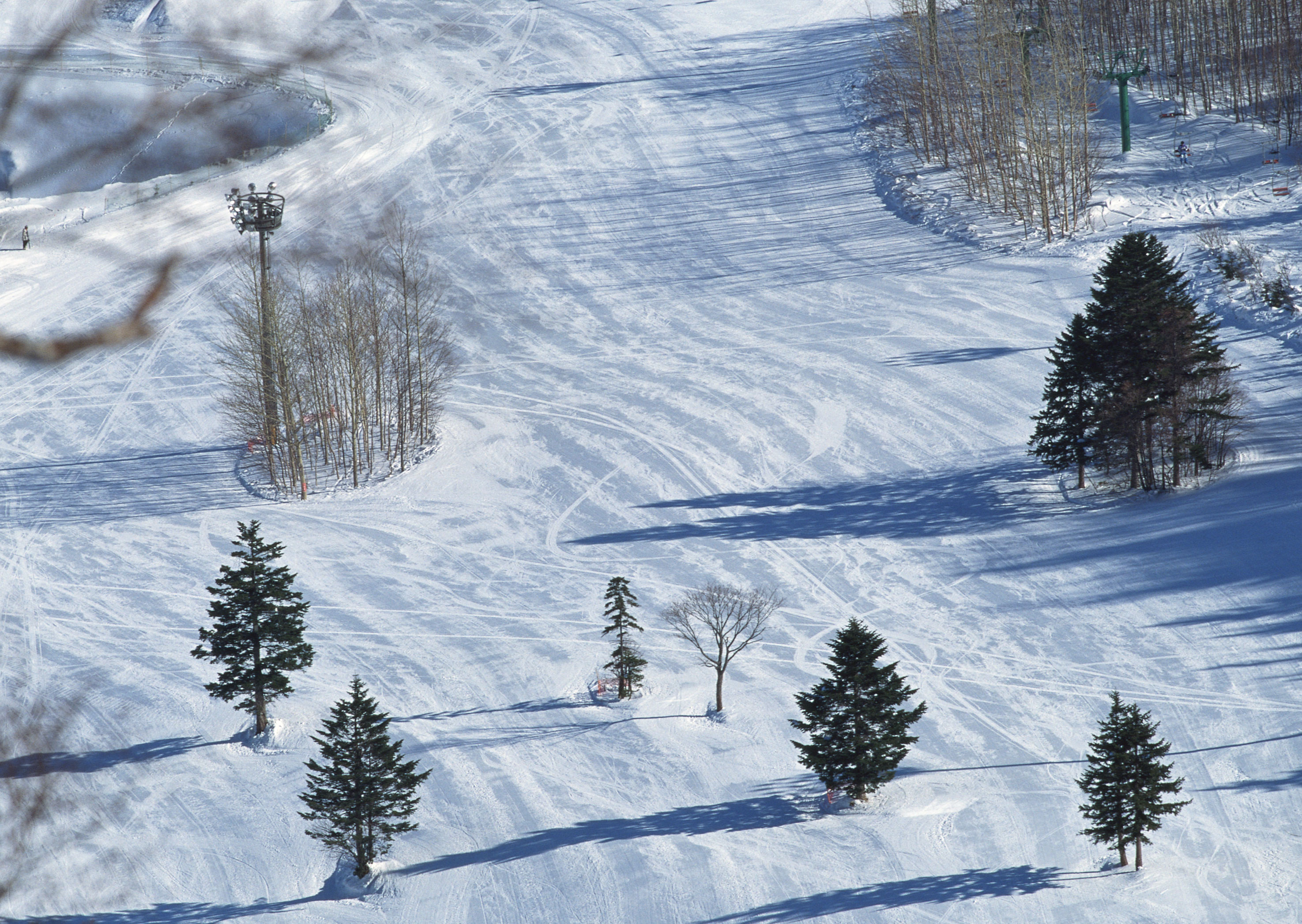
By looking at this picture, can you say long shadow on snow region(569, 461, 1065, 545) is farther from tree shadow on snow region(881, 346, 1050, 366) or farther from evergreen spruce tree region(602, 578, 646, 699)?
tree shadow on snow region(881, 346, 1050, 366)

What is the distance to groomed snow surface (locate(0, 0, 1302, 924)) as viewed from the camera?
18109 mm

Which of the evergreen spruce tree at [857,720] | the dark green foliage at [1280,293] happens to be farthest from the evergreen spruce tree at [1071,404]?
the evergreen spruce tree at [857,720]

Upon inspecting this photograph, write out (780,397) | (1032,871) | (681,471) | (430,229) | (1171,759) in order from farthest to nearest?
(430,229) → (780,397) → (681,471) → (1171,759) → (1032,871)

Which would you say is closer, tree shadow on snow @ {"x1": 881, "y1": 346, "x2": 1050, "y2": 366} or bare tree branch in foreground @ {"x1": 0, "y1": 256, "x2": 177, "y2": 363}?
bare tree branch in foreground @ {"x1": 0, "y1": 256, "x2": 177, "y2": 363}

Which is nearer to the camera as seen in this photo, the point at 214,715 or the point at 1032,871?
the point at 1032,871

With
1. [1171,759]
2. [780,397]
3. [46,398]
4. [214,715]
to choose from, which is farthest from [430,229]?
[1171,759]

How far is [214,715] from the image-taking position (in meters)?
23.3

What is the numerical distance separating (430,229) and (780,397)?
16.7 m

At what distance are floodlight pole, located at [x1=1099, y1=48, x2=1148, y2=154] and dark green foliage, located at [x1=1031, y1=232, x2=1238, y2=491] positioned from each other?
16.9 metres

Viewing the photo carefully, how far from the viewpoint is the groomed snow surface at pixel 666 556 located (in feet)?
59.4

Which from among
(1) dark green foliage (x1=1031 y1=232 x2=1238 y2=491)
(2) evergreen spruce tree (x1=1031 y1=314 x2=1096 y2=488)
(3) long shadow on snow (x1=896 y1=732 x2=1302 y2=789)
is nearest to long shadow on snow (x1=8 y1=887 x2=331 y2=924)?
(3) long shadow on snow (x1=896 y1=732 x2=1302 y2=789)

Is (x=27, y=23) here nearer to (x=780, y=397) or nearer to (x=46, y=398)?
(x=780, y=397)

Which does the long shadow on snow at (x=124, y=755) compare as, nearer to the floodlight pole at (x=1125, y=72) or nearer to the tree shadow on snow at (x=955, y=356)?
the tree shadow on snow at (x=955, y=356)

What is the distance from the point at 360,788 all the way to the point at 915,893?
7.42 metres
